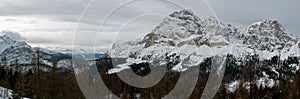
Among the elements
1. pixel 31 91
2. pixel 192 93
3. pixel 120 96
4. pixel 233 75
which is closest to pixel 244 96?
pixel 192 93

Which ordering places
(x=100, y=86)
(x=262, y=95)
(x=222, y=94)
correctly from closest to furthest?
1. (x=100, y=86)
2. (x=222, y=94)
3. (x=262, y=95)

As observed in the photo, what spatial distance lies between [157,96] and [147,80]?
1.90m

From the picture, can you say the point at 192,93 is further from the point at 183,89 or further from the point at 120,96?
the point at 120,96

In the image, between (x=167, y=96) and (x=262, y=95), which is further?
(x=262, y=95)

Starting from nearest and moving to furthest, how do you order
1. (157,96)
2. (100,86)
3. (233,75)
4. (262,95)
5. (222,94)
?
(100,86) → (157,96) → (222,94) → (262,95) → (233,75)

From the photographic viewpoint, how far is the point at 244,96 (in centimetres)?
4912

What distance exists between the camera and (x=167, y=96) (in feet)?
156

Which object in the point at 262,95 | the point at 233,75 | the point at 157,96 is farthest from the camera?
the point at 233,75

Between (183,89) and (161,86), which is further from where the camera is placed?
(161,86)

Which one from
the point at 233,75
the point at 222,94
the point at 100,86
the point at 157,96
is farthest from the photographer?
the point at 233,75

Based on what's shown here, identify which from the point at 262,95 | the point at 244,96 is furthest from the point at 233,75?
the point at 244,96

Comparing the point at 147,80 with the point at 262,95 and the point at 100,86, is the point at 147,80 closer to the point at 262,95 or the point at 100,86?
the point at 100,86

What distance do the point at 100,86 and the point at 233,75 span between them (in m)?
110

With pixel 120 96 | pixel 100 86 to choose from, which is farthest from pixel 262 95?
pixel 100 86
